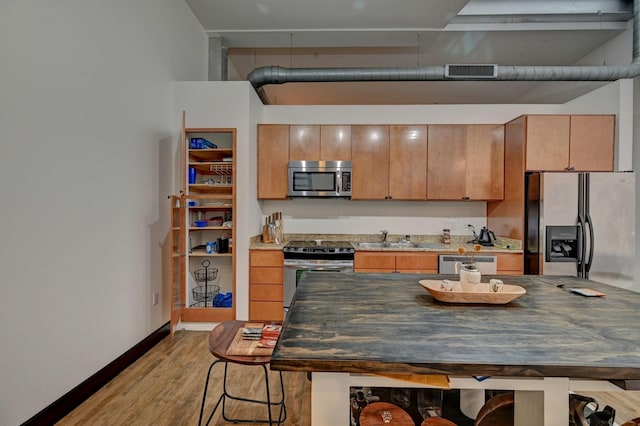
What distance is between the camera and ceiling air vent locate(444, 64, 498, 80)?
363cm

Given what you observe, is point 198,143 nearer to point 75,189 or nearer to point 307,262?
point 75,189

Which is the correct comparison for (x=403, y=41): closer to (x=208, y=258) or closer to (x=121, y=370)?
(x=208, y=258)

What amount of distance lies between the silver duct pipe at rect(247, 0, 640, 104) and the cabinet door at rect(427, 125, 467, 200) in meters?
0.65

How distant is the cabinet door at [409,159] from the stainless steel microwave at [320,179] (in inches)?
23.6

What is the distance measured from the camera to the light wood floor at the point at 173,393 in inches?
77.2

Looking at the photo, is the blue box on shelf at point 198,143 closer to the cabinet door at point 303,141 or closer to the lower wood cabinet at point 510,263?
the cabinet door at point 303,141

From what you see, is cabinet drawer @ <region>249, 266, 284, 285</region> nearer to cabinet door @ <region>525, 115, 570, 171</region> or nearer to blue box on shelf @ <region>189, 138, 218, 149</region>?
blue box on shelf @ <region>189, 138, 218, 149</region>

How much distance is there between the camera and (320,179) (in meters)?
3.84

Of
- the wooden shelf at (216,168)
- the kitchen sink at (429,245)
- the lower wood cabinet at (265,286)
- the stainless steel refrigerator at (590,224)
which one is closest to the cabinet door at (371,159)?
the kitchen sink at (429,245)

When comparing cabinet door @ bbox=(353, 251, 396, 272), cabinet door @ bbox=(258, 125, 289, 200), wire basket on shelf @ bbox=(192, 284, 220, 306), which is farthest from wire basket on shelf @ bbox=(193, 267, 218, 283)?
cabinet door @ bbox=(353, 251, 396, 272)

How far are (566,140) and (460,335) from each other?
11.2 feet

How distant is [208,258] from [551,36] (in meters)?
5.12

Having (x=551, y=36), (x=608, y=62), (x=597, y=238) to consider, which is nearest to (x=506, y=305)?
(x=597, y=238)

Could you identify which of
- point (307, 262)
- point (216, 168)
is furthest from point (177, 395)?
point (216, 168)
